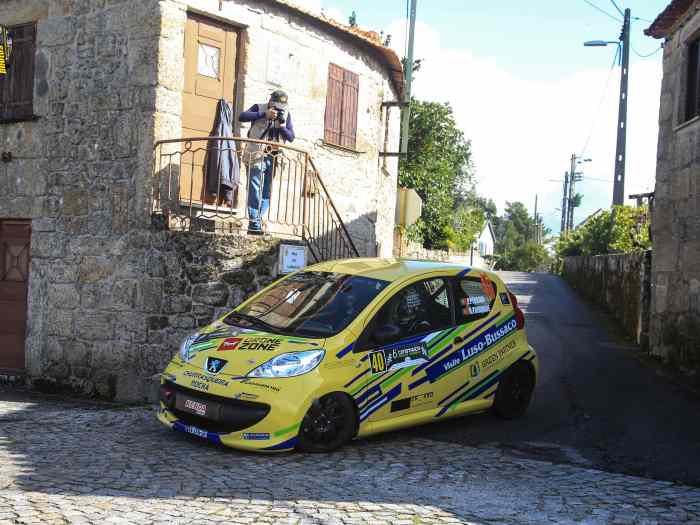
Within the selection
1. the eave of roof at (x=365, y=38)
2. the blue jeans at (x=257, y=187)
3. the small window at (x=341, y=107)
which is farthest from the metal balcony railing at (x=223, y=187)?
the eave of roof at (x=365, y=38)

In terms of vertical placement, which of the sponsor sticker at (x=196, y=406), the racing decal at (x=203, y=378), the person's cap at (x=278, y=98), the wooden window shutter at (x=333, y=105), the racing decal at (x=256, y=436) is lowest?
the racing decal at (x=256, y=436)

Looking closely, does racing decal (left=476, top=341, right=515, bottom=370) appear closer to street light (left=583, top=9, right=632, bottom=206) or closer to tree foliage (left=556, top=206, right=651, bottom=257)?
tree foliage (left=556, top=206, right=651, bottom=257)

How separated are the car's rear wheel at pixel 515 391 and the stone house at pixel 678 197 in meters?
4.00

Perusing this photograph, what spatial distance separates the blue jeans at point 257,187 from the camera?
1043cm

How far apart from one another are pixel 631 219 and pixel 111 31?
18435mm

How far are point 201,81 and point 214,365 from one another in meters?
6.15

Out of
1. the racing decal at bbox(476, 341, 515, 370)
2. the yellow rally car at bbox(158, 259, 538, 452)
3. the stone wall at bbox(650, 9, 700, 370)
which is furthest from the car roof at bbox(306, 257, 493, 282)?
the stone wall at bbox(650, 9, 700, 370)

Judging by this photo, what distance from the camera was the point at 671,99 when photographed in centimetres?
1309

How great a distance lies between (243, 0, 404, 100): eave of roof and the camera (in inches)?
497

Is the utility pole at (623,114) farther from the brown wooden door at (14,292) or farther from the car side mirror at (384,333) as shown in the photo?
the car side mirror at (384,333)

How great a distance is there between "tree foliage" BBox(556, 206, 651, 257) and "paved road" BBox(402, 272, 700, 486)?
32.8 ft

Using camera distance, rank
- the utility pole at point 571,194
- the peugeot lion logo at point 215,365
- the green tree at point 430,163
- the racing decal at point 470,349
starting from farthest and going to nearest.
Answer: the utility pole at point 571,194
the green tree at point 430,163
the racing decal at point 470,349
the peugeot lion logo at point 215,365

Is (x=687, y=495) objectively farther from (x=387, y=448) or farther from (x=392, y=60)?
(x=392, y=60)

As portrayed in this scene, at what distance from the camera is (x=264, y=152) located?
406 inches
